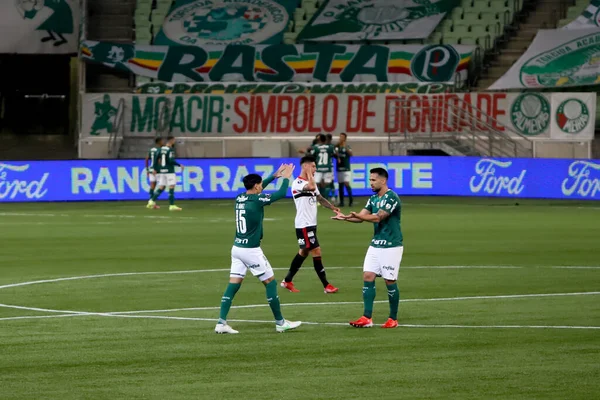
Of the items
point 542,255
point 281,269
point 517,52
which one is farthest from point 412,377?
point 517,52

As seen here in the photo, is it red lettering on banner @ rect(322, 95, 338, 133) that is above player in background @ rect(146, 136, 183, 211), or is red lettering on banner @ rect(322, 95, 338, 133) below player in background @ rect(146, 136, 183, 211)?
above

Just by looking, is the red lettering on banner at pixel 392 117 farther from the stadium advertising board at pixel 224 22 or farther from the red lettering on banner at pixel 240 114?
the stadium advertising board at pixel 224 22

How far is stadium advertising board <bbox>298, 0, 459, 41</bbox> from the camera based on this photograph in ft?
170

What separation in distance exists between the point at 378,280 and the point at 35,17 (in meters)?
36.3

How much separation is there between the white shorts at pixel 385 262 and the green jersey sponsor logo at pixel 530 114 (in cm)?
3326

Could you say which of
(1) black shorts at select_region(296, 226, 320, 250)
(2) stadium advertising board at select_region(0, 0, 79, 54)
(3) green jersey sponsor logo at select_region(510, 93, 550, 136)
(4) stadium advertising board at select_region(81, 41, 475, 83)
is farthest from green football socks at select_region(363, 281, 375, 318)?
(2) stadium advertising board at select_region(0, 0, 79, 54)

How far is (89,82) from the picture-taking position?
172ft

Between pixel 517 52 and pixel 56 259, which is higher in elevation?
pixel 517 52

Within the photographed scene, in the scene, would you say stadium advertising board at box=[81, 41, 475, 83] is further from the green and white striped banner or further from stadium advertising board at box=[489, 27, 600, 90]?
the green and white striped banner

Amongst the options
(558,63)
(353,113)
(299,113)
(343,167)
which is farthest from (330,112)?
(343,167)

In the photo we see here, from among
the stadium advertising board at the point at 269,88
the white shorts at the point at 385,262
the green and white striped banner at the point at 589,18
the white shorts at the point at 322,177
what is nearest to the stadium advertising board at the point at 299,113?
the stadium advertising board at the point at 269,88

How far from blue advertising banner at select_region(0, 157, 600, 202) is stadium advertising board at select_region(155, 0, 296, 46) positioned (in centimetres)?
1212

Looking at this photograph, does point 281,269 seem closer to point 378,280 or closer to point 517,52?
point 378,280

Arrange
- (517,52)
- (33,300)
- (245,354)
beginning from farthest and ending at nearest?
(517,52) → (33,300) → (245,354)
